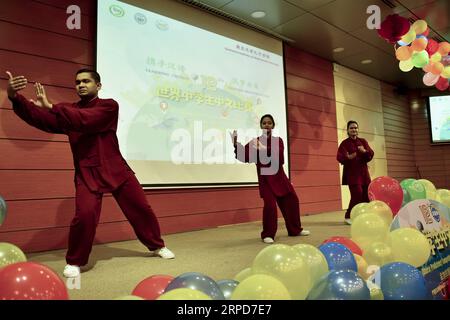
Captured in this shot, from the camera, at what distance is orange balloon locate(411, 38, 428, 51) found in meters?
3.48

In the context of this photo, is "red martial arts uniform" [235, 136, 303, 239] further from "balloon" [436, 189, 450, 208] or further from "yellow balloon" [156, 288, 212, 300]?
"yellow balloon" [156, 288, 212, 300]

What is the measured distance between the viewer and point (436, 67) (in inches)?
155

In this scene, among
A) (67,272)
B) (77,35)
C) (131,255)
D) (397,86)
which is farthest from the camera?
(397,86)

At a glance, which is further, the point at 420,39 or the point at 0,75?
the point at 420,39

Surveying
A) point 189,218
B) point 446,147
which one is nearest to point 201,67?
point 189,218

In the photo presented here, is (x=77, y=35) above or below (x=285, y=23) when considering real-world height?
below

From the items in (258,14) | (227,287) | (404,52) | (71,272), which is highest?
(258,14)

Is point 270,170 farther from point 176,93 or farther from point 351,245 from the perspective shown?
point 351,245

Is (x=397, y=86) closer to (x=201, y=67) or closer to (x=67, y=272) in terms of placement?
(x=201, y=67)

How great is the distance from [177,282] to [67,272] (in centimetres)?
109

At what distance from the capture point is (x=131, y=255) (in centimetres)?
226

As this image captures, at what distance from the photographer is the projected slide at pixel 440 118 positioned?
264 inches

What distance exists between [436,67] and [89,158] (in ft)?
12.9

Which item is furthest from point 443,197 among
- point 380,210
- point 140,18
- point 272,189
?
point 140,18
